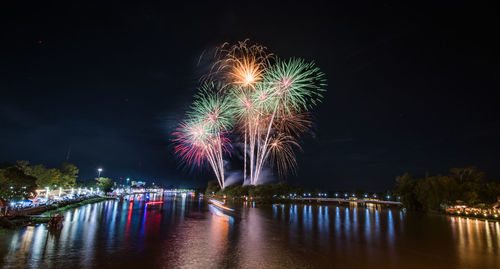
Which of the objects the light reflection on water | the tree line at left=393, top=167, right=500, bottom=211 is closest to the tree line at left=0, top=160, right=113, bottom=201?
the light reflection on water

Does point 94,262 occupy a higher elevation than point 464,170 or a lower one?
lower

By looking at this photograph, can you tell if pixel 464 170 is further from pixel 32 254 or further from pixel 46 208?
pixel 46 208

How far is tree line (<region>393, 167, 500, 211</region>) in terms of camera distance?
147 feet

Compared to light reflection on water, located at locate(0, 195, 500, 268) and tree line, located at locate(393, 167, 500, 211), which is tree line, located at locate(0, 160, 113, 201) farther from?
tree line, located at locate(393, 167, 500, 211)

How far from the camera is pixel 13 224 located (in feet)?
63.5

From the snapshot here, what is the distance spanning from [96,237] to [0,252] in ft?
17.4

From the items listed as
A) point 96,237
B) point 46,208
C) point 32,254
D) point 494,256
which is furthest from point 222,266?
point 46,208

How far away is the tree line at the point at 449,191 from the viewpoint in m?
44.9

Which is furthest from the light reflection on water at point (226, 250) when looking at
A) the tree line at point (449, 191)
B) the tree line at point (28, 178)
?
the tree line at point (449, 191)

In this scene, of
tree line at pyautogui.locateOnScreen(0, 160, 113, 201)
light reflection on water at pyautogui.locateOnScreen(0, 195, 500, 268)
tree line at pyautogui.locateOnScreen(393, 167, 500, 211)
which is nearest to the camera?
light reflection on water at pyautogui.locateOnScreen(0, 195, 500, 268)

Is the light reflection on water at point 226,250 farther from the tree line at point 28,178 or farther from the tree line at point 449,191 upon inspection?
the tree line at point 449,191

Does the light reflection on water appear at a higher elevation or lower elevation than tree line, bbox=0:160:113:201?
lower

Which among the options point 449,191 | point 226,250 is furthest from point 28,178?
point 449,191

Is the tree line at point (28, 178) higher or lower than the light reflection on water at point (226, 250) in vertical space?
higher
